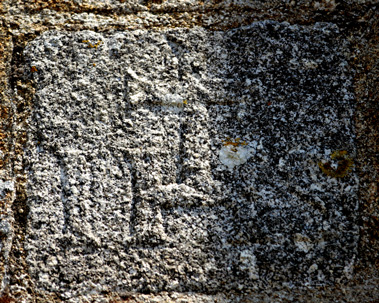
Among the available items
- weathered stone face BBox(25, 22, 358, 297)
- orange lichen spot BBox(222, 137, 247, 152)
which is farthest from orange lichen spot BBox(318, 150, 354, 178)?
orange lichen spot BBox(222, 137, 247, 152)

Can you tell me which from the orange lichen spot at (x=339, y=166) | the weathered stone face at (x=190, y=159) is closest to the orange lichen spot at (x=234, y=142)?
the weathered stone face at (x=190, y=159)

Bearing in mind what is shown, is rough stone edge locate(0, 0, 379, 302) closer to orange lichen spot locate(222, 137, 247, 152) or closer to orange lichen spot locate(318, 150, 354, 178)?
orange lichen spot locate(318, 150, 354, 178)

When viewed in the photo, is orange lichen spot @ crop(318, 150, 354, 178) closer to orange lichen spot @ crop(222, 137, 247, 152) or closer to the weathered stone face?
the weathered stone face

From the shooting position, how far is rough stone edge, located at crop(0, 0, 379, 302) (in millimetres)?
822

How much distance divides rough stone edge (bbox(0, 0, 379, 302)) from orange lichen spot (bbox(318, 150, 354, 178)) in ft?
0.09

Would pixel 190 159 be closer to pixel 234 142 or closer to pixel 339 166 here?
pixel 234 142

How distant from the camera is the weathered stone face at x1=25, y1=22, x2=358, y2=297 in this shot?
837mm

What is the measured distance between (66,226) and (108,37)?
1.47 ft

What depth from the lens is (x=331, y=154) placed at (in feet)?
2.84

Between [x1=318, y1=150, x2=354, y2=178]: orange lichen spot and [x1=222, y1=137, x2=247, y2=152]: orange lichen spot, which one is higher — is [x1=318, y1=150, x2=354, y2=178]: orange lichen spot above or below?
below

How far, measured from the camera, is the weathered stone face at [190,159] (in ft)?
2.75

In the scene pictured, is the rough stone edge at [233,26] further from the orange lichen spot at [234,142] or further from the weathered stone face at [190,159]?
the orange lichen spot at [234,142]

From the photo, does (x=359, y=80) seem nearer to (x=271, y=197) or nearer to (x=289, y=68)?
(x=289, y=68)

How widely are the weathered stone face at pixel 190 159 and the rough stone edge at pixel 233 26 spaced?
0.02 m
